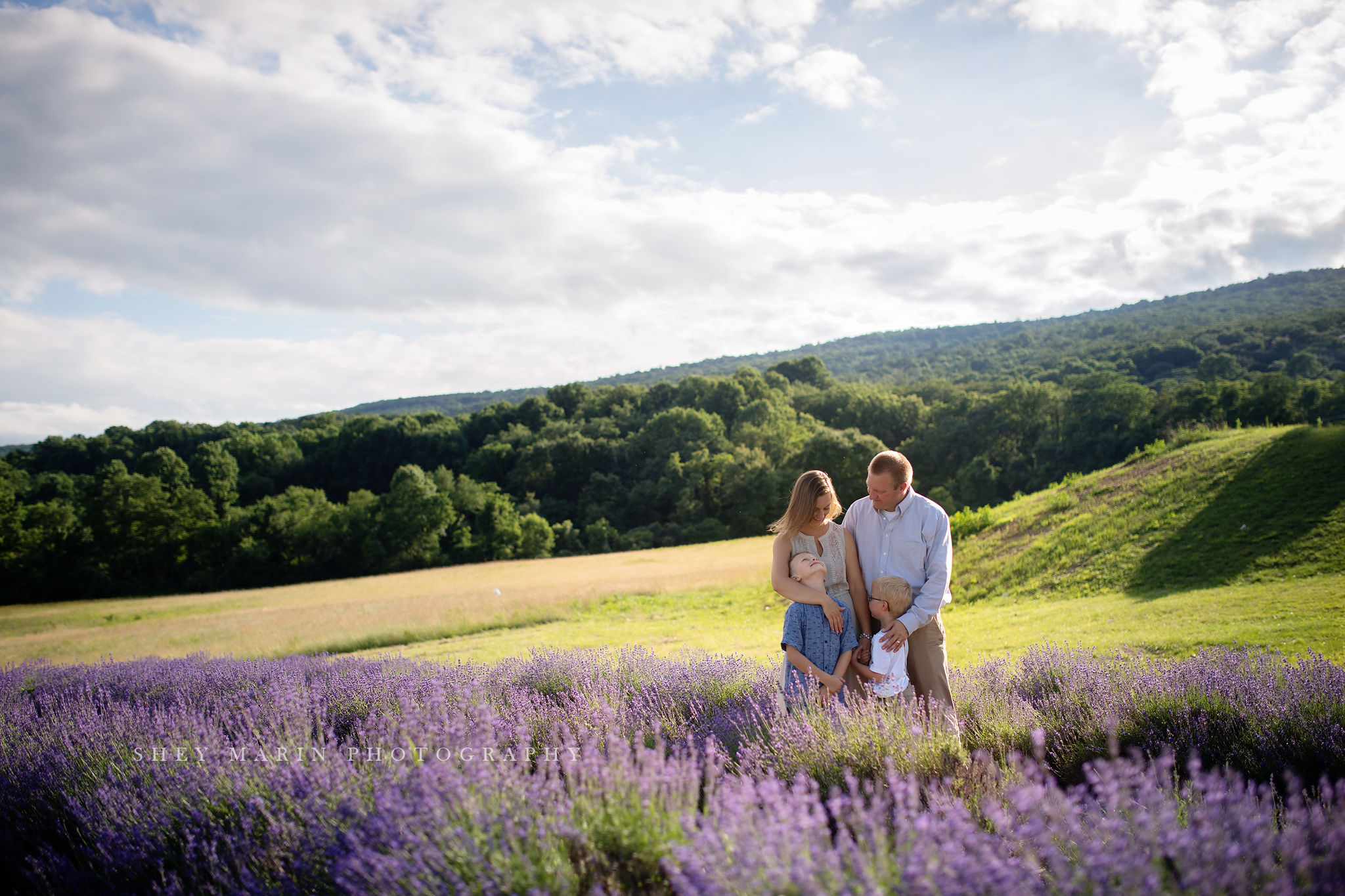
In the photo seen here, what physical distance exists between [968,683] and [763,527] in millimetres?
49394

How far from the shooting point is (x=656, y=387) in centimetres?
9156

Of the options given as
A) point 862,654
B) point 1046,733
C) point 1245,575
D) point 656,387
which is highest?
point 656,387

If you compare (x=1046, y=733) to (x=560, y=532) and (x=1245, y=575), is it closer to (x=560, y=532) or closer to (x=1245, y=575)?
(x=1245, y=575)

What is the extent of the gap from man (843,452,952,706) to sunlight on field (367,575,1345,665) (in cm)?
336

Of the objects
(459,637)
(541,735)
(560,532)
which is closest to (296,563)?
(560,532)

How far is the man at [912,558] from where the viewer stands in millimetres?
4496

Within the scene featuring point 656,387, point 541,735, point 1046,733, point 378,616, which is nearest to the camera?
point 1046,733

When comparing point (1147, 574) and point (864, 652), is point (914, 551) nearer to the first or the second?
point (864, 652)

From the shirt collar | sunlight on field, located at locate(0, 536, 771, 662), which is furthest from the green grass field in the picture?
the shirt collar

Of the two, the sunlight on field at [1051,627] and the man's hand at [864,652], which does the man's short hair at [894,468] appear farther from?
the sunlight on field at [1051,627]

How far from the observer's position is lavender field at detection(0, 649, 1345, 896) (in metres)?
2.11

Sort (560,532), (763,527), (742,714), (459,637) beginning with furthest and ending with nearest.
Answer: (560,532)
(763,527)
(459,637)
(742,714)

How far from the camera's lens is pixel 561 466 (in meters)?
72.6

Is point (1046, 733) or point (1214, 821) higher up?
point (1214, 821)
